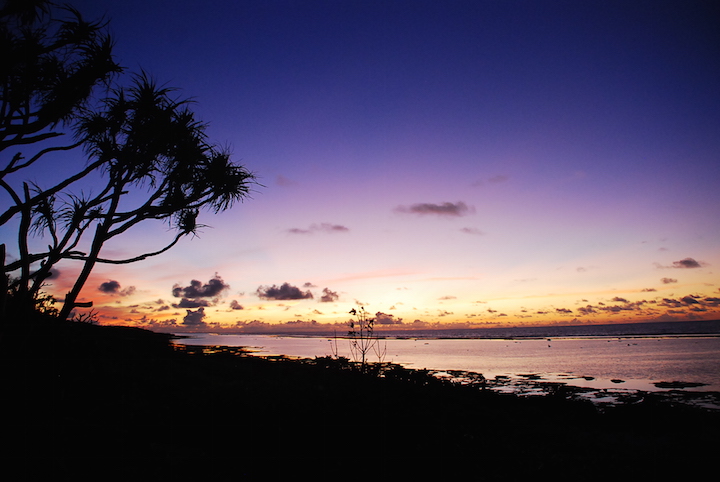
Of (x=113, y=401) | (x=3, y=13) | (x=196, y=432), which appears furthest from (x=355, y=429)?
(x=3, y=13)

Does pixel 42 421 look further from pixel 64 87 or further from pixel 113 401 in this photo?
pixel 64 87

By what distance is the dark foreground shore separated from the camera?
18.2 ft

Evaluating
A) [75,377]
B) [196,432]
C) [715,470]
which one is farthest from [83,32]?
[715,470]

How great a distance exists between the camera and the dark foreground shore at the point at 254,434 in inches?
218

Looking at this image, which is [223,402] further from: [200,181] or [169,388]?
[200,181]

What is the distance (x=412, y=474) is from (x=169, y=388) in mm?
6356

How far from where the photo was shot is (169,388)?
9109mm

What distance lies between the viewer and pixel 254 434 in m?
7.15

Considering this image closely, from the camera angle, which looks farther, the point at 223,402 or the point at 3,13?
the point at 223,402

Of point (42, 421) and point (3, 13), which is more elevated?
point (3, 13)

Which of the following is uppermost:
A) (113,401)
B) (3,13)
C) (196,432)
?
(3,13)

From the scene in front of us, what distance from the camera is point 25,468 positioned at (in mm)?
4605

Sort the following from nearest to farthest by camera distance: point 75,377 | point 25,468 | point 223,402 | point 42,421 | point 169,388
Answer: point 25,468 < point 42,421 < point 75,377 < point 223,402 < point 169,388

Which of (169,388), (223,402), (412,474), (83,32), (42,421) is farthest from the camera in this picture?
(169,388)
